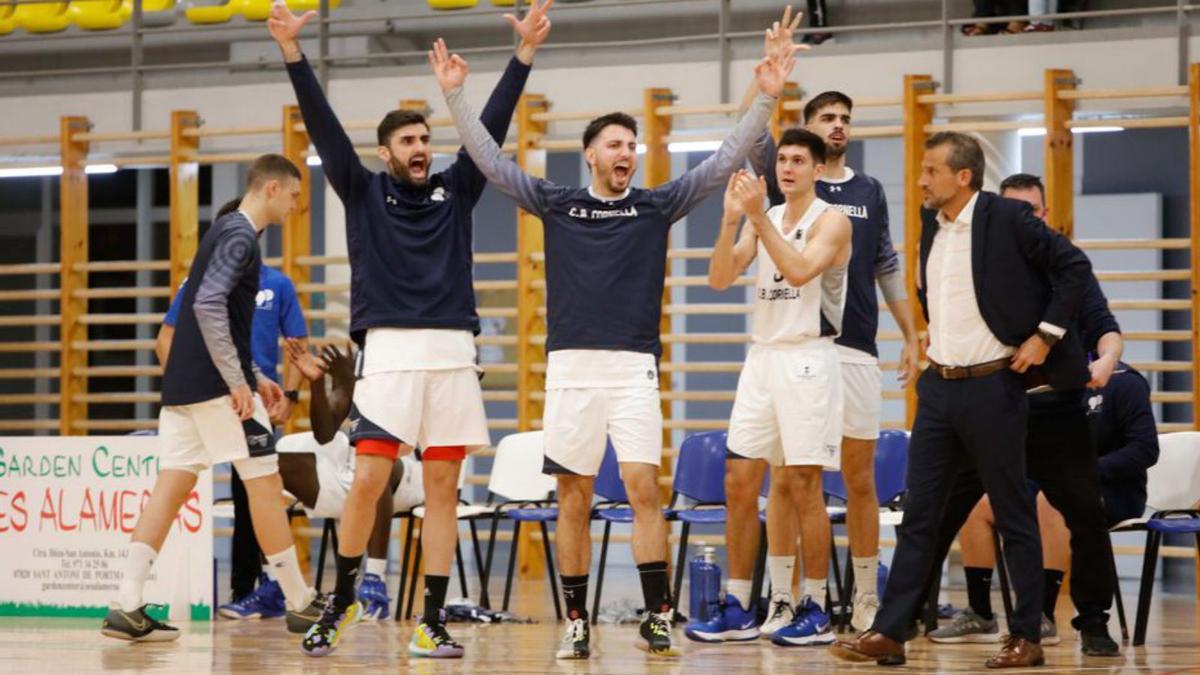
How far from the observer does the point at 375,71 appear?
35.6 ft

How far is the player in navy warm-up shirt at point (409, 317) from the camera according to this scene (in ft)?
17.7

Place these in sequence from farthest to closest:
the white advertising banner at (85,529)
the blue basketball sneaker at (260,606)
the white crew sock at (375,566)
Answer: the blue basketball sneaker at (260,606)
the white advertising banner at (85,529)
the white crew sock at (375,566)

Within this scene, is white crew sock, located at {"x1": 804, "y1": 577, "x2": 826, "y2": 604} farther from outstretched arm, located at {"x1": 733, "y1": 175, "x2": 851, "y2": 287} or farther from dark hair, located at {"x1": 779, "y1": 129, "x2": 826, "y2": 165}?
dark hair, located at {"x1": 779, "y1": 129, "x2": 826, "y2": 165}

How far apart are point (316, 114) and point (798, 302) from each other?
5.61 feet

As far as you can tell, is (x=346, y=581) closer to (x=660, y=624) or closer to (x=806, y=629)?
(x=660, y=624)

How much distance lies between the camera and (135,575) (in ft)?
19.3

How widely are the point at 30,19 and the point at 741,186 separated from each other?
8983 millimetres

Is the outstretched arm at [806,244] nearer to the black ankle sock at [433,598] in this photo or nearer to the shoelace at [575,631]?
the shoelace at [575,631]

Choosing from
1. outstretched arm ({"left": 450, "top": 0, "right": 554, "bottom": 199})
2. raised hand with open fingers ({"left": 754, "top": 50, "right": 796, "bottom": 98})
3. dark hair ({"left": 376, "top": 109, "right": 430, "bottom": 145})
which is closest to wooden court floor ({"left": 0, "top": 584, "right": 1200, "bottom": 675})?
outstretched arm ({"left": 450, "top": 0, "right": 554, "bottom": 199})

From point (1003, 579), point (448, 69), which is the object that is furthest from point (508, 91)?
point (1003, 579)

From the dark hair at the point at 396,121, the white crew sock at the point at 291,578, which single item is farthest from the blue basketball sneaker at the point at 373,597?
the dark hair at the point at 396,121

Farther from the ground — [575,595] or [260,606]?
[575,595]

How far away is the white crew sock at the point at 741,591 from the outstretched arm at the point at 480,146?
4.79 feet

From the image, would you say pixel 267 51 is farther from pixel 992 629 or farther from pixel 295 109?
pixel 992 629
